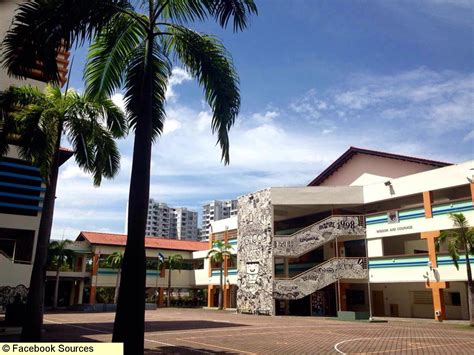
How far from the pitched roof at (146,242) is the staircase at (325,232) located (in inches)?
976

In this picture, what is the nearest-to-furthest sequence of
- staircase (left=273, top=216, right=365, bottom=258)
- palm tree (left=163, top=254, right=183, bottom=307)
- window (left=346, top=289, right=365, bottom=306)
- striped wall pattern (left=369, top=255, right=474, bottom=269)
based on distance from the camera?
striped wall pattern (left=369, top=255, right=474, bottom=269) → staircase (left=273, top=216, right=365, bottom=258) → window (left=346, top=289, right=365, bottom=306) → palm tree (left=163, top=254, right=183, bottom=307)

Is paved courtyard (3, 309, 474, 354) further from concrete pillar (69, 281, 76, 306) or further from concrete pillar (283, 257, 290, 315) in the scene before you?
concrete pillar (69, 281, 76, 306)

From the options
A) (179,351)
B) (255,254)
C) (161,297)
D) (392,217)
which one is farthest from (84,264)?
(179,351)

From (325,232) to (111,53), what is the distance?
103ft

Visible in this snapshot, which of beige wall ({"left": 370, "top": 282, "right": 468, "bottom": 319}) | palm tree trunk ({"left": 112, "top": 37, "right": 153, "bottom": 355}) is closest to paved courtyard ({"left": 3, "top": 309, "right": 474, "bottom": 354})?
palm tree trunk ({"left": 112, "top": 37, "right": 153, "bottom": 355})

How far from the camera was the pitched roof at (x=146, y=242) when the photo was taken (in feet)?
184

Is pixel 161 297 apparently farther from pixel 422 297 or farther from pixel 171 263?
pixel 422 297

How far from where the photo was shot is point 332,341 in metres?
19.4

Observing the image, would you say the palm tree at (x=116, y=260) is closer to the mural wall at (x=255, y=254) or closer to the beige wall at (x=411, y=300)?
the mural wall at (x=255, y=254)

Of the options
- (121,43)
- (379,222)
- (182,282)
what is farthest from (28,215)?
(182,282)

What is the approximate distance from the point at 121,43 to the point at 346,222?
31.7 metres

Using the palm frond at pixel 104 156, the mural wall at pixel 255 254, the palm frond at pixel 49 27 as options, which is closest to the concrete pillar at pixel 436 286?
the mural wall at pixel 255 254

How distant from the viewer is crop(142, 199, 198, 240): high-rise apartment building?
154462 millimetres

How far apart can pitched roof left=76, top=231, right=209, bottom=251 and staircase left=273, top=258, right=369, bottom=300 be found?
Answer: 82.4 ft
